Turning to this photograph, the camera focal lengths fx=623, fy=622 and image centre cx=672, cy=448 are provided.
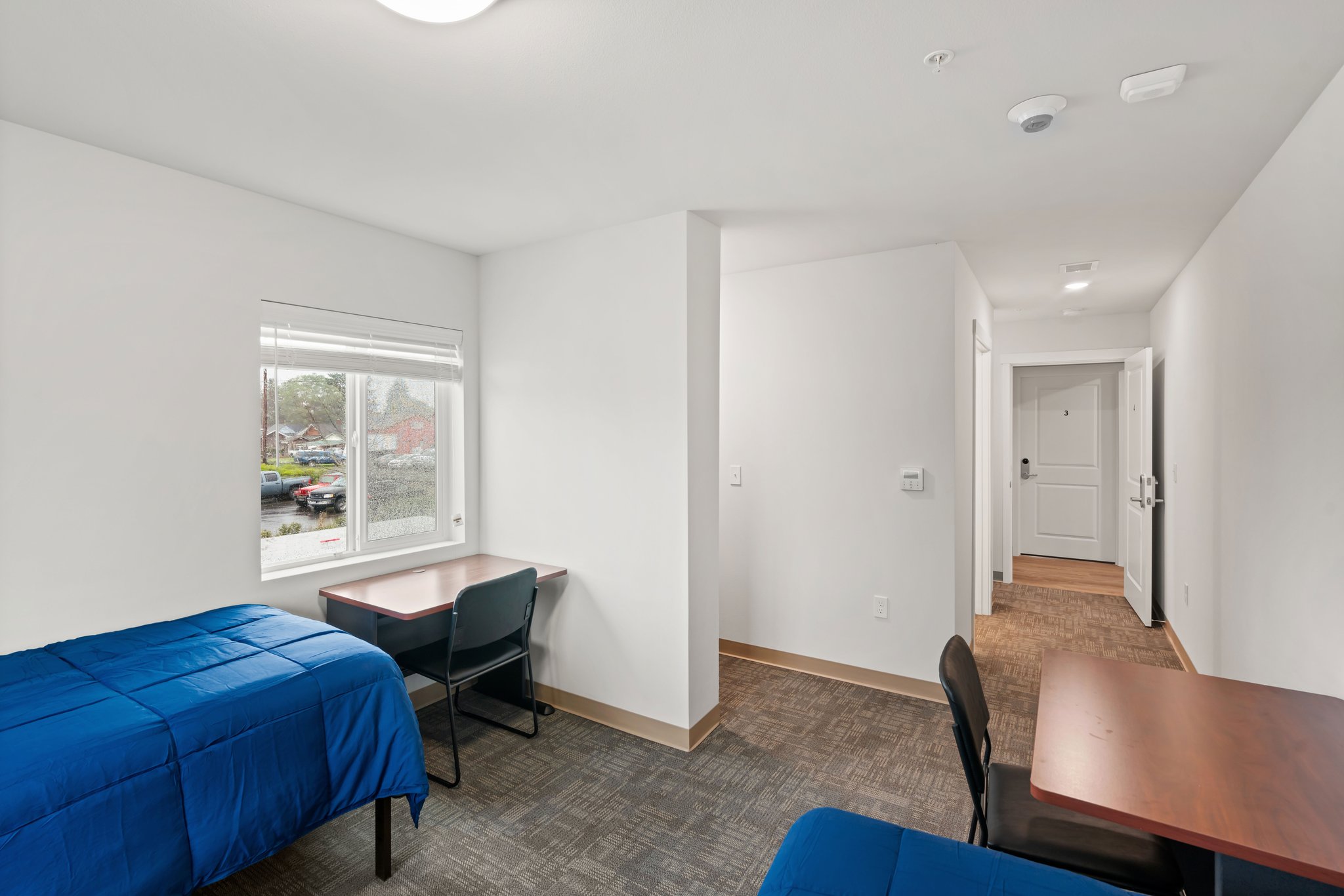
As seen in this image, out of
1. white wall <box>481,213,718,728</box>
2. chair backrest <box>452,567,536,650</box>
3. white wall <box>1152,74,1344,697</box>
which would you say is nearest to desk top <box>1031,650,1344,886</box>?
white wall <box>1152,74,1344,697</box>

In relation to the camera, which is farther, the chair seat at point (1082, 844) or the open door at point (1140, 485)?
the open door at point (1140, 485)

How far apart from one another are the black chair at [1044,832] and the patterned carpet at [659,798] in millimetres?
751

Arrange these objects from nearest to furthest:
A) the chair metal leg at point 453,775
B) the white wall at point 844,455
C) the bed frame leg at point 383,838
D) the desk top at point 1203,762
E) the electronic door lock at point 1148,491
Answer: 1. the desk top at point 1203,762
2. the bed frame leg at point 383,838
3. the chair metal leg at point 453,775
4. the white wall at point 844,455
5. the electronic door lock at point 1148,491

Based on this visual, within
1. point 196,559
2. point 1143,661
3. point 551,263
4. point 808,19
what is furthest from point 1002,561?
point 196,559

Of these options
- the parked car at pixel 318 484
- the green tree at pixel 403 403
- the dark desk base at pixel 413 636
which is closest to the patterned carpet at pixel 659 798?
the dark desk base at pixel 413 636

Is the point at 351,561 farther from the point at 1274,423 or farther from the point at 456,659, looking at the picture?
the point at 1274,423

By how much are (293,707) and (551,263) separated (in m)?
2.31

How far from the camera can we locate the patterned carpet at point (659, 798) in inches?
80.0

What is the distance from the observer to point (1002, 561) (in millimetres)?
5906

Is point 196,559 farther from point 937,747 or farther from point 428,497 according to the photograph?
point 937,747

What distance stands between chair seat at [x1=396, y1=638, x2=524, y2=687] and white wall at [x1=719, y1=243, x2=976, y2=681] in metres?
1.62

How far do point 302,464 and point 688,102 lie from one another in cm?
235

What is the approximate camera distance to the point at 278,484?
2.80 meters

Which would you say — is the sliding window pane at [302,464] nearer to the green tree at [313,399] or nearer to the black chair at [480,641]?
the green tree at [313,399]
